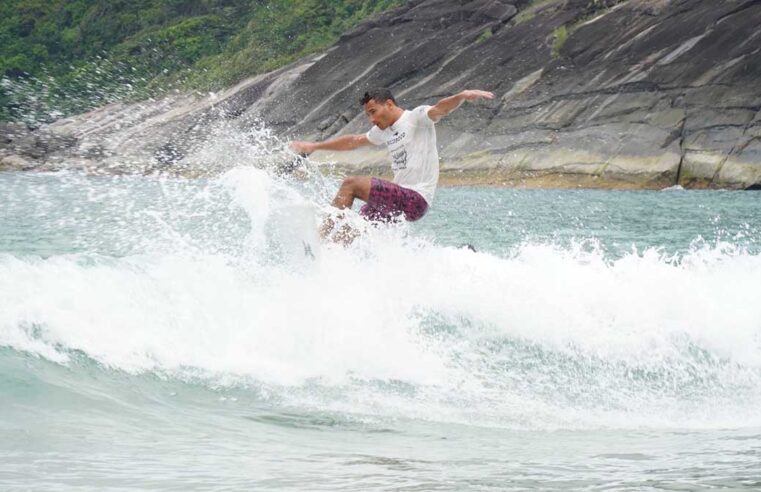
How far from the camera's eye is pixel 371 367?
860cm

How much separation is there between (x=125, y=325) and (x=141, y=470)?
354 cm

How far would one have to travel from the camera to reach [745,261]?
12.2 metres

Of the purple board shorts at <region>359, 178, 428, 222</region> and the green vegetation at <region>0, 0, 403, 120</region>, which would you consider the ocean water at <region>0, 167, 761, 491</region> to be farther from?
the green vegetation at <region>0, 0, 403, 120</region>

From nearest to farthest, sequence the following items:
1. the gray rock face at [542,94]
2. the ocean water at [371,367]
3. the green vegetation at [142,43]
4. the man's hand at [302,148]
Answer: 1. the ocean water at [371,367]
2. the man's hand at [302,148]
3. the gray rock face at [542,94]
4. the green vegetation at [142,43]

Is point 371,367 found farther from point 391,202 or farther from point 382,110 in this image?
point 382,110

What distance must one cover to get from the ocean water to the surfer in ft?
0.97

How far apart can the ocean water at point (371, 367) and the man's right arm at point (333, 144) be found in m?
0.54

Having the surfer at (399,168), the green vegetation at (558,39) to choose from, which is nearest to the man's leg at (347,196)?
the surfer at (399,168)

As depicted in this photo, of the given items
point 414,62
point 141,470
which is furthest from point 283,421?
point 414,62

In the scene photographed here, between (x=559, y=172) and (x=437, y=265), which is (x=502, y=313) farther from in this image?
(x=559, y=172)

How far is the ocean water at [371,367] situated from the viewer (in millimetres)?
5957

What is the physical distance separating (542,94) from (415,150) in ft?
124

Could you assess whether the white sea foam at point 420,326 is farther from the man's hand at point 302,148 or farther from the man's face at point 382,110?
the man's face at point 382,110

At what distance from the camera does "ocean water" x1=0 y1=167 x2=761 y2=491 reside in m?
5.96
